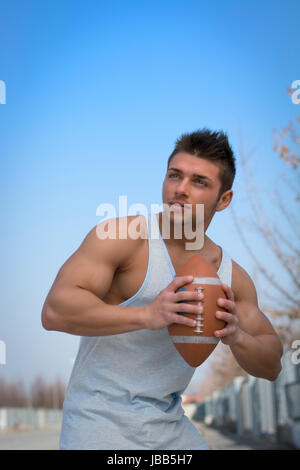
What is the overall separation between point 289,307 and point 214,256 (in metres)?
9.04

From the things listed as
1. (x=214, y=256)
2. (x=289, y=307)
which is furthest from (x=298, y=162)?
(x=214, y=256)

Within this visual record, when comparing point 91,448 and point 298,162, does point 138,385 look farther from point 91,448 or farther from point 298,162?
point 298,162

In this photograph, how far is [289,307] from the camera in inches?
472

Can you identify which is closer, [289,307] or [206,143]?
[206,143]

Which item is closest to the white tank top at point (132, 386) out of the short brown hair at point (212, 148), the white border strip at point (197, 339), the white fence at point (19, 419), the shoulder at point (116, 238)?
the shoulder at point (116, 238)

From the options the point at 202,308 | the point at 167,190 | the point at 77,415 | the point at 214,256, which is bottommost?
the point at 77,415

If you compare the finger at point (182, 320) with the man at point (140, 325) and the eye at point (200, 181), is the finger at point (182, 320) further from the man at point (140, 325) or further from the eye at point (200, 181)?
the eye at point (200, 181)

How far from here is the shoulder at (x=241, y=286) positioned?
11.1 feet

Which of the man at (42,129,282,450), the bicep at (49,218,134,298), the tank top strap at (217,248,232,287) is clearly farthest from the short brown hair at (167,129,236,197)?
the bicep at (49,218,134,298)

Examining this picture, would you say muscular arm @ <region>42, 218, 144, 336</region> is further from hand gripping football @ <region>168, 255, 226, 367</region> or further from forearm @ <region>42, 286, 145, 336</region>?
hand gripping football @ <region>168, 255, 226, 367</region>

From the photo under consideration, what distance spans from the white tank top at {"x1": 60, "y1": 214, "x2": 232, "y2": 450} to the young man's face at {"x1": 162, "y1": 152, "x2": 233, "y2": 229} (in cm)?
21

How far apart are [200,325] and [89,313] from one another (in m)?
0.51

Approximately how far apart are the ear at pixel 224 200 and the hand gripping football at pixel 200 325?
479 mm

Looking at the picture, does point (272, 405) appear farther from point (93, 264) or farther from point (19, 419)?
point (19, 419)
